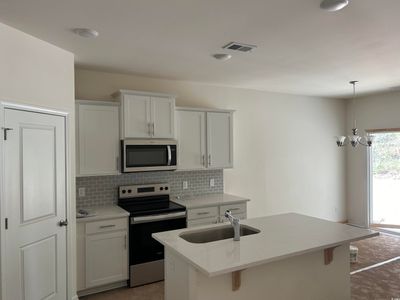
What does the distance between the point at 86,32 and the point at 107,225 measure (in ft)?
6.72

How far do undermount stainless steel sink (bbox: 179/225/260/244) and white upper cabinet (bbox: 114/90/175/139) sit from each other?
61.5 inches

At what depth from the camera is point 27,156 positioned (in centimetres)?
257

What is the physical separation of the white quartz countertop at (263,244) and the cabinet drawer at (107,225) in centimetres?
101

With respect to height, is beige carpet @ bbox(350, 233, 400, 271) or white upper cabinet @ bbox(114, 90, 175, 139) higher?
white upper cabinet @ bbox(114, 90, 175, 139)

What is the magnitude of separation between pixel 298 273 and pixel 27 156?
2547 mm

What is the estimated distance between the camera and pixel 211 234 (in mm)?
2828

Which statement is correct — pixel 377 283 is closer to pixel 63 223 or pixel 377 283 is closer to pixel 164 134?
pixel 164 134

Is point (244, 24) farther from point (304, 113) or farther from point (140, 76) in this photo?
point (304, 113)

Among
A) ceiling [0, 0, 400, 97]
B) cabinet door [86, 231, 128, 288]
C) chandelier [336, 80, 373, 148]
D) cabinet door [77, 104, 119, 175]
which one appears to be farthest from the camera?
chandelier [336, 80, 373, 148]

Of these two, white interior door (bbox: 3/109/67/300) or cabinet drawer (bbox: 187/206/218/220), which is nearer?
white interior door (bbox: 3/109/67/300)

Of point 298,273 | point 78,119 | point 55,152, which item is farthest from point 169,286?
point 78,119

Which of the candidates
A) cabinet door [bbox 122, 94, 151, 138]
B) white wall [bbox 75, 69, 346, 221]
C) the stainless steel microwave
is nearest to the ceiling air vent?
cabinet door [bbox 122, 94, 151, 138]

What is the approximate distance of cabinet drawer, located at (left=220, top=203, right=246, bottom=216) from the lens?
411cm

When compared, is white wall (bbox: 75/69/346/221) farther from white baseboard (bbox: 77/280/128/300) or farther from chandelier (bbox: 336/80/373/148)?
white baseboard (bbox: 77/280/128/300)
